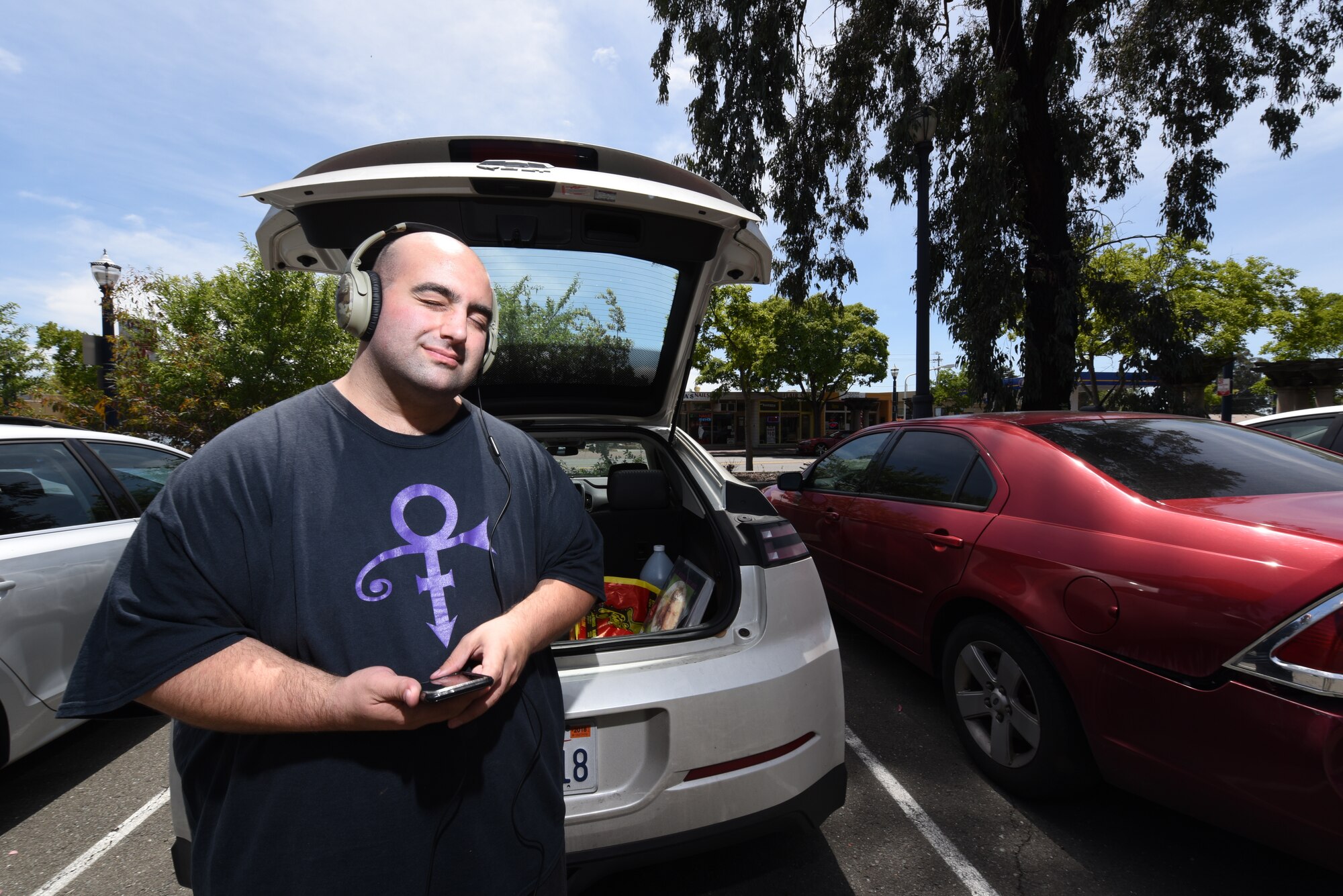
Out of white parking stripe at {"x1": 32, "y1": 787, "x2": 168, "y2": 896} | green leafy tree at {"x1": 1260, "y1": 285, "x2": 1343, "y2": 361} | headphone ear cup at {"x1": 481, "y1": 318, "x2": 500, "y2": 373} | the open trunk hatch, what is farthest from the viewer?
green leafy tree at {"x1": 1260, "y1": 285, "x2": 1343, "y2": 361}

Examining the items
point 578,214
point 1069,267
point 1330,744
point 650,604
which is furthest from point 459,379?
point 1069,267

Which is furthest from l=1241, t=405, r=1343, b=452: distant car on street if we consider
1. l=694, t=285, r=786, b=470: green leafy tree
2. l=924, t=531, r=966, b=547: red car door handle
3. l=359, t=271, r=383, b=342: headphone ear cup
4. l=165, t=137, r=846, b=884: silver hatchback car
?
l=694, t=285, r=786, b=470: green leafy tree

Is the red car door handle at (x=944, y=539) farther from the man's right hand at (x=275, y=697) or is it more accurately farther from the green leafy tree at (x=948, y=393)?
the green leafy tree at (x=948, y=393)

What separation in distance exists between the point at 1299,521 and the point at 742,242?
1924 millimetres

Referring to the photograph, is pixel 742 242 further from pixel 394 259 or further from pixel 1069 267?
pixel 1069 267

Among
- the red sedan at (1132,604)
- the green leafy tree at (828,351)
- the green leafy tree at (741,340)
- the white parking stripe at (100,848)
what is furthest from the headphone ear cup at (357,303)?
the green leafy tree at (828,351)

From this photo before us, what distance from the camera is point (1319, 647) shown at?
1601 millimetres

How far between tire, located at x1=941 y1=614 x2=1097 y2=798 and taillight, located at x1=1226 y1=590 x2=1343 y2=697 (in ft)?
2.43

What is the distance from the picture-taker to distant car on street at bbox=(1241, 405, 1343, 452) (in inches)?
158

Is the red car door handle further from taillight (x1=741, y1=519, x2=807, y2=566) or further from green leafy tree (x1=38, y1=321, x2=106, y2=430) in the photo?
green leafy tree (x1=38, y1=321, x2=106, y2=430)

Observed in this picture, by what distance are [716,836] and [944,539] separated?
5.86 ft

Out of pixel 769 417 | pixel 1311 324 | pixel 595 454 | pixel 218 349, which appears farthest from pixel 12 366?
pixel 1311 324

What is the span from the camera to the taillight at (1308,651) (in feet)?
5.16

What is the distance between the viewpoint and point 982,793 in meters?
2.60
